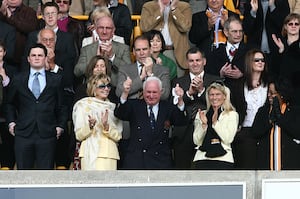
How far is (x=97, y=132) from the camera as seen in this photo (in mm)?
14750

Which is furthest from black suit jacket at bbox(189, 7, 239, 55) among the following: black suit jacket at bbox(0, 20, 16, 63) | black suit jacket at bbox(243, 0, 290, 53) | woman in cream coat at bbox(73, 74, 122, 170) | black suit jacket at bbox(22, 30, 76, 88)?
black suit jacket at bbox(0, 20, 16, 63)

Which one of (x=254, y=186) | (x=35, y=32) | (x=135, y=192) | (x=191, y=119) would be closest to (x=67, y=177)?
(x=135, y=192)

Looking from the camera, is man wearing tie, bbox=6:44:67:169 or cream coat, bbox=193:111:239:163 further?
man wearing tie, bbox=6:44:67:169

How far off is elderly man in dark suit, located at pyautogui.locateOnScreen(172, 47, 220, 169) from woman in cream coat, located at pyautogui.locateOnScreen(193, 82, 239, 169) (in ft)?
1.09

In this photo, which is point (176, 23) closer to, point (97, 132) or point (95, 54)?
point (95, 54)

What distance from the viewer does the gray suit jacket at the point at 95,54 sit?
52.0 feet

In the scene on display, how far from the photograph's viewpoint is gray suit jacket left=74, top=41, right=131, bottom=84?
15.8 meters

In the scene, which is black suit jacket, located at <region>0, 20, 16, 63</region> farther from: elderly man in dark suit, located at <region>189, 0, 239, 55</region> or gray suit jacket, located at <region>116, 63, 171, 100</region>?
elderly man in dark suit, located at <region>189, 0, 239, 55</region>

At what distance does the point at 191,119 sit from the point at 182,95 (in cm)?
33

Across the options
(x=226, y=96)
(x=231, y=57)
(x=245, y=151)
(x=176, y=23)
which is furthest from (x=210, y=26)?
(x=245, y=151)

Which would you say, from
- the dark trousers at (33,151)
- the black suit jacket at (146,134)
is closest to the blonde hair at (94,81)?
the black suit jacket at (146,134)

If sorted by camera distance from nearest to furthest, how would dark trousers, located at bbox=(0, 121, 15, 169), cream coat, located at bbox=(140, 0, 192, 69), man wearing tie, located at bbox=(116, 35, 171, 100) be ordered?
man wearing tie, located at bbox=(116, 35, 171, 100), dark trousers, located at bbox=(0, 121, 15, 169), cream coat, located at bbox=(140, 0, 192, 69)

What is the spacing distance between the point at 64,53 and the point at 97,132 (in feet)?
5.79

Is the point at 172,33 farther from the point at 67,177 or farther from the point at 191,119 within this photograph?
the point at 67,177
